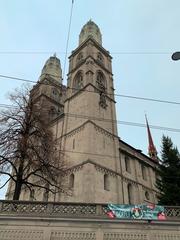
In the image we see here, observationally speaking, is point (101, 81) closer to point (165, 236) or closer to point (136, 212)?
point (136, 212)

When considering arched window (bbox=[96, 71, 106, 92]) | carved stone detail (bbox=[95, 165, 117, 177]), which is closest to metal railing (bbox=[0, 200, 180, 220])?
carved stone detail (bbox=[95, 165, 117, 177])

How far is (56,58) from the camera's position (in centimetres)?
5481

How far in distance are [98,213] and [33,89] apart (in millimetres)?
11501

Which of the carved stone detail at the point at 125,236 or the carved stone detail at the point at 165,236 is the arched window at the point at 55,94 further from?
the carved stone detail at the point at 165,236

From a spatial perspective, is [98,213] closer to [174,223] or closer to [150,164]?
[174,223]

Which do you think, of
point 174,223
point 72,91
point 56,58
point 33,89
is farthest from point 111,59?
point 174,223

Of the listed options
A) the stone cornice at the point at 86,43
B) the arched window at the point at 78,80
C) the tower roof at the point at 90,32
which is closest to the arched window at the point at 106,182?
the arched window at the point at 78,80

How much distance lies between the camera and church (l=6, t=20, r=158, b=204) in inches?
985

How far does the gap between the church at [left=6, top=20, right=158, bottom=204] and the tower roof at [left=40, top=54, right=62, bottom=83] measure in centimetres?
1083

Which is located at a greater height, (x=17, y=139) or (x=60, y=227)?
(x=17, y=139)

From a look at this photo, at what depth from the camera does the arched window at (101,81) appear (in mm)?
35009

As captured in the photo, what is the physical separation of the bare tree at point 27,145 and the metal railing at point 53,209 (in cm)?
337

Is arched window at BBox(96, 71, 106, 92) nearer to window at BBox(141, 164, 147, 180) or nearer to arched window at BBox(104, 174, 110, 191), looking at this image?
window at BBox(141, 164, 147, 180)

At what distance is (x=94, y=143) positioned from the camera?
1078 inches
